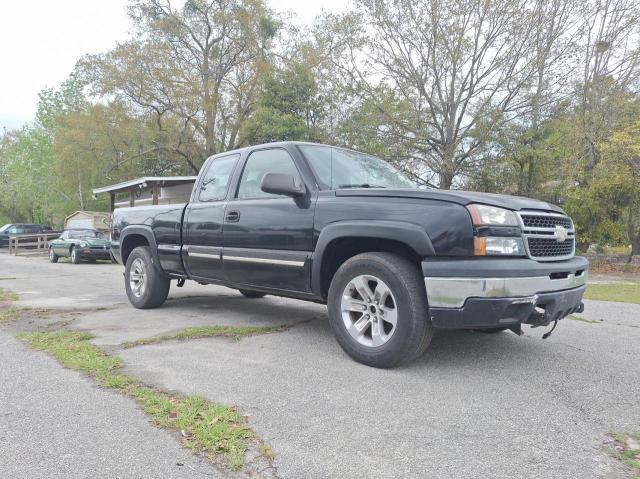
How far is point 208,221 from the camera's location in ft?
17.0

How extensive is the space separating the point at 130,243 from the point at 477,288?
5.29 metres

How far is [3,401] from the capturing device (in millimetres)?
3066

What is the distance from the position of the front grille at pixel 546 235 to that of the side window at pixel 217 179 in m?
3.15

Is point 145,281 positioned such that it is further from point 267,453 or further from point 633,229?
point 633,229

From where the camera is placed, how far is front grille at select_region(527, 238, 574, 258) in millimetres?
3512

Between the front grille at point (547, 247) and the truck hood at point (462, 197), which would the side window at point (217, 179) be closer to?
the truck hood at point (462, 197)

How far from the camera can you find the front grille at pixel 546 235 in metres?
3.48

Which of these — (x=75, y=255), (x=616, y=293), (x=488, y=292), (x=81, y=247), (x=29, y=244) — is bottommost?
(x=616, y=293)

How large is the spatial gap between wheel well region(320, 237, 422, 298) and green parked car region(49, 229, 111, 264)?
1515 cm

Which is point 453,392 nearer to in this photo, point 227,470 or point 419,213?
point 419,213

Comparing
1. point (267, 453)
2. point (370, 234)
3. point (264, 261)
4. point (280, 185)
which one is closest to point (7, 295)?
point (264, 261)

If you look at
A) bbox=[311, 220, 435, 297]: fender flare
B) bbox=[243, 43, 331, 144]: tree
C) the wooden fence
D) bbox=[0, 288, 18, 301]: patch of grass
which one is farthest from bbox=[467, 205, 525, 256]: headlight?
the wooden fence

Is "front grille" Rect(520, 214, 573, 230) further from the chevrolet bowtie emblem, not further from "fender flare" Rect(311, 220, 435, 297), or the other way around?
"fender flare" Rect(311, 220, 435, 297)

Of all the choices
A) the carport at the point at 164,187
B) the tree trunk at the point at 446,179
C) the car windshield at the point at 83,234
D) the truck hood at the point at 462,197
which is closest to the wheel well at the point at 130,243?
the truck hood at the point at 462,197
